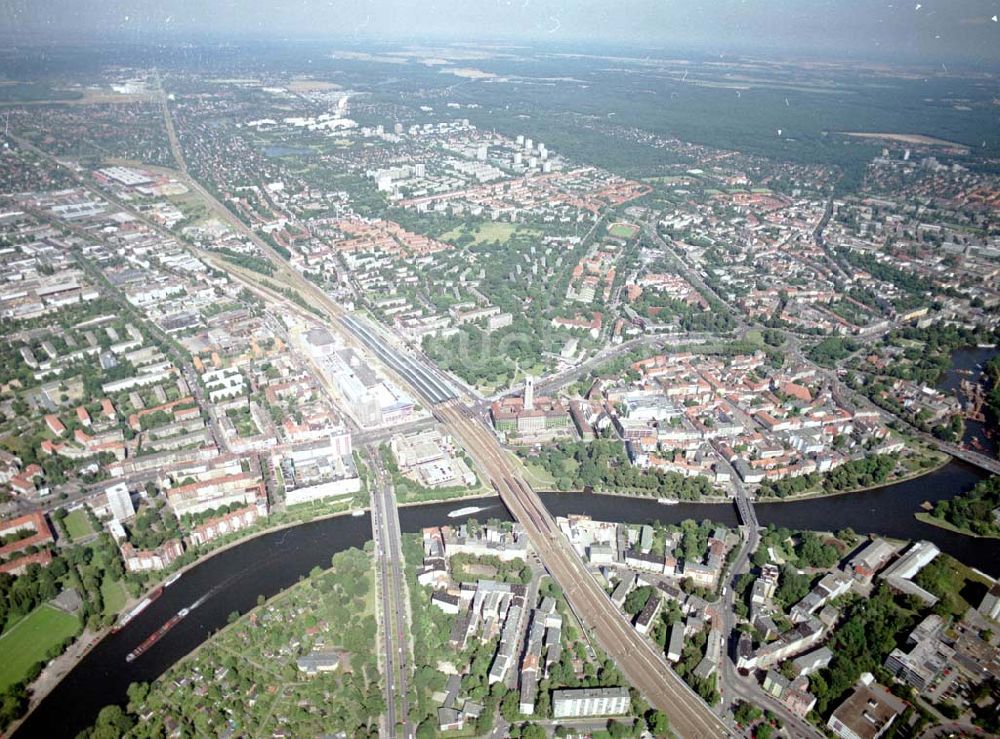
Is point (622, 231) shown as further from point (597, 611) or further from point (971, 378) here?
point (597, 611)

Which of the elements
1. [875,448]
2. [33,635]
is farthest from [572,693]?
[875,448]

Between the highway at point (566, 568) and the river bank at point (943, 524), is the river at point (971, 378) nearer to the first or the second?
the river bank at point (943, 524)

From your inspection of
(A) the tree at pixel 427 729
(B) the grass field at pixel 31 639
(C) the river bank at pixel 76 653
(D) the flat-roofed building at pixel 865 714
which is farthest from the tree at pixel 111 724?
(D) the flat-roofed building at pixel 865 714

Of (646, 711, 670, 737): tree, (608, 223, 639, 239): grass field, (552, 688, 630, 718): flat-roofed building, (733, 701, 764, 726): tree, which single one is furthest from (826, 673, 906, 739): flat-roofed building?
(608, 223, 639, 239): grass field

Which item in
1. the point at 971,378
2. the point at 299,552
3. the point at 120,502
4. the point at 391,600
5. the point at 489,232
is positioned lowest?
the point at 971,378

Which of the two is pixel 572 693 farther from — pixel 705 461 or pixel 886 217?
pixel 886 217

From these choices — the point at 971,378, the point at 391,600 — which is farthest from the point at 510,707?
A: the point at 971,378
